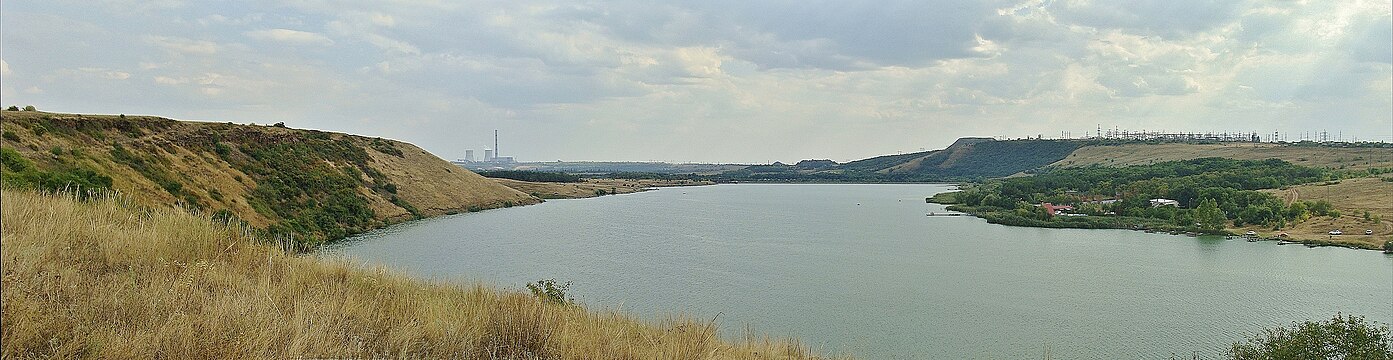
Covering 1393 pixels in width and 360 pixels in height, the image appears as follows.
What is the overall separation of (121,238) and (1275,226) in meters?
66.4

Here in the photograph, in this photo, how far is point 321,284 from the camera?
568 cm

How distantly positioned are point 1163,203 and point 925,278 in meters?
46.5

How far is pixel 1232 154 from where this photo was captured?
105688mm

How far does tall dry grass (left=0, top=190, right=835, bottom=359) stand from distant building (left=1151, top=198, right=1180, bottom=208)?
68.7m

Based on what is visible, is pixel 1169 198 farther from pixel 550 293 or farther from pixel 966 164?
pixel 966 164

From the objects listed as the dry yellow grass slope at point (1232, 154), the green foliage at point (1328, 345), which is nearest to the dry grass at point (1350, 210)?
the dry yellow grass slope at point (1232, 154)

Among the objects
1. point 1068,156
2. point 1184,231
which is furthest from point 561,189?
point 1068,156

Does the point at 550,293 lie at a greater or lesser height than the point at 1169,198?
lesser

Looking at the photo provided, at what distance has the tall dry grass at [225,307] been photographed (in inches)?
132

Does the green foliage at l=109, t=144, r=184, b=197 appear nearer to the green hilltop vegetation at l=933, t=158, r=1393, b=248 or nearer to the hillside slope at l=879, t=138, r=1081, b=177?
the green hilltop vegetation at l=933, t=158, r=1393, b=248

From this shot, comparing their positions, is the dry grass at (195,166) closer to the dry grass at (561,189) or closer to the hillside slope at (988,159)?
the dry grass at (561,189)

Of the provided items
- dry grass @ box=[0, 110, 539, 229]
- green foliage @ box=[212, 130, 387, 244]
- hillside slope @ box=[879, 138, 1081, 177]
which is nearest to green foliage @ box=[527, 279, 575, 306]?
dry grass @ box=[0, 110, 539, 229]

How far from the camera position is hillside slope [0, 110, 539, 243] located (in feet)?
87.1

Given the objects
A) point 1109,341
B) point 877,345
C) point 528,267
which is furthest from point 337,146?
point 1109,341
